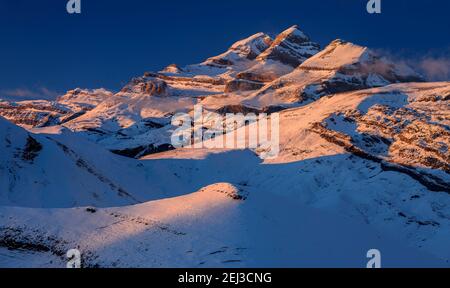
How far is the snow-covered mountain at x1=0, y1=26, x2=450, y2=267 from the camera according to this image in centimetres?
3600

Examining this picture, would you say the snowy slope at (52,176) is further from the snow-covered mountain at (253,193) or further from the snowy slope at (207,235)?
the snowy slope at (207,235)

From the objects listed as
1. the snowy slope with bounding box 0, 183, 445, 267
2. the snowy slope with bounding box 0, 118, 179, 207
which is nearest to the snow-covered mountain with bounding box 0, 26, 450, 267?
the snowy slope with bounding box 0, 183, 445, 267

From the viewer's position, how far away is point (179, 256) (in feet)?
111

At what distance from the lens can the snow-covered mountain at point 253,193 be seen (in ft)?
118

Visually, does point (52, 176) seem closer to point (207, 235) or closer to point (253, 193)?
point (253, 193)

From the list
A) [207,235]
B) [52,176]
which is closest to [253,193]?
[207,235]

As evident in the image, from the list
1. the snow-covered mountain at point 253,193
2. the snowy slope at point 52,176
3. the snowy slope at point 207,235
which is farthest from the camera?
the snowy slope at point 52,176

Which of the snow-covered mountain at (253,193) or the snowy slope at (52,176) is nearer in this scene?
the snow-covered mountain at (253,193)

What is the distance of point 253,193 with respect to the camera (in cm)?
4569

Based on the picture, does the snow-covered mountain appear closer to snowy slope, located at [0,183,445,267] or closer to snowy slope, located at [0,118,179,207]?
snowy slope, located at [0,183,445,267]

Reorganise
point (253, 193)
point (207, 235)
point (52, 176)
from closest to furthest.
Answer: point (207, 235), point (253, 193), point (52, 176)

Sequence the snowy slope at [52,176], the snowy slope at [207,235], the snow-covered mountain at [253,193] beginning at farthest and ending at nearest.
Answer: the snowy slope at [52,176], the snow-covered mountain at [253,193], the snowy slope at [207,235]

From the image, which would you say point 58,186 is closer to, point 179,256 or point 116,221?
point 116,221

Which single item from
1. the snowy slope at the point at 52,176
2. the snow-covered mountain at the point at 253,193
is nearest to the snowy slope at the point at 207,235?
the snow-covered mountain at the point at 253,193
